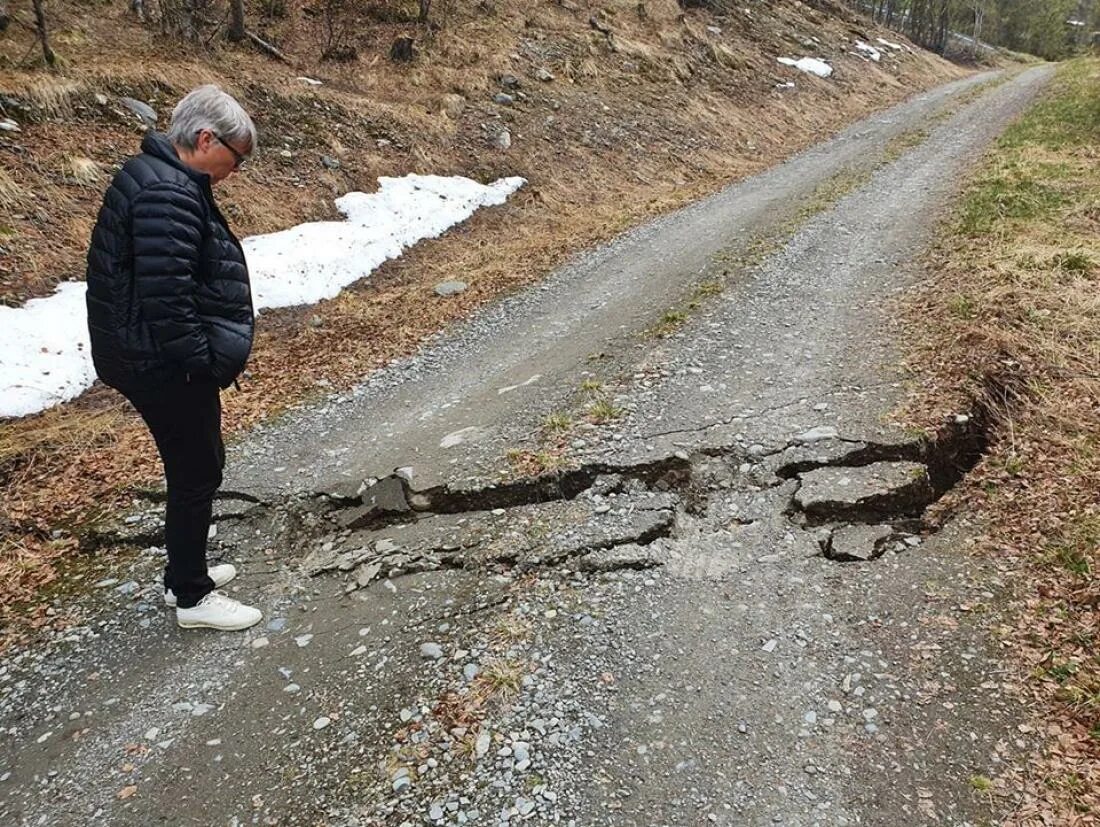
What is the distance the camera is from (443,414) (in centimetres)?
625

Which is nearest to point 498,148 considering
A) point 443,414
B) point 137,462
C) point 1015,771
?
point 443,414

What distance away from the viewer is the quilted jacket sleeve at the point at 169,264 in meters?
3.10

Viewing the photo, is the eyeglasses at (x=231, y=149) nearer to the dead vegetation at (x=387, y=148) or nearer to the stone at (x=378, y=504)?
the stone at (x=378, y=504)

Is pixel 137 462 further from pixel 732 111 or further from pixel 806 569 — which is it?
pixel 732 111

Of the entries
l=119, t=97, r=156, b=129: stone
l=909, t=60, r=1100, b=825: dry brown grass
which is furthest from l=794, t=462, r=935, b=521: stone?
l=119, t=97, r=156, b=129: stone

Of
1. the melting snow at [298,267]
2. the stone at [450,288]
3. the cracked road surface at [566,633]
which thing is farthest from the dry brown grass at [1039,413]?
the melting snow at [298,267]

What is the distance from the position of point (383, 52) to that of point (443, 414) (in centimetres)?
1402

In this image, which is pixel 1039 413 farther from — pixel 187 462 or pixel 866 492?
pixel 187 462

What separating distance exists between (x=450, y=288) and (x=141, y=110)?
20.3ft

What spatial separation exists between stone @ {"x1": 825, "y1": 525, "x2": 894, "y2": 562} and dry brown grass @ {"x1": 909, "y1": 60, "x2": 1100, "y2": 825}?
1.83 ft

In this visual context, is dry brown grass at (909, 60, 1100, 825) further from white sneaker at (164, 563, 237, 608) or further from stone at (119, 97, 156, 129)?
stone at (119, 97, 156, 129)

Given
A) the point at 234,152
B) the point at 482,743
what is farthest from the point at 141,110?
the point at 482,743

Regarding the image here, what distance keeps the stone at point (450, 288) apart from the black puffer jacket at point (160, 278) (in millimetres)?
6052

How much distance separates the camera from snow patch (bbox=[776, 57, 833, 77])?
24.5 metres
